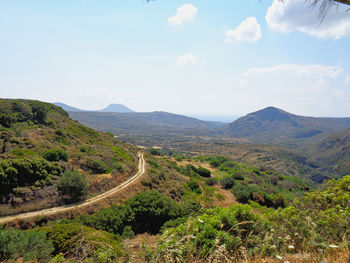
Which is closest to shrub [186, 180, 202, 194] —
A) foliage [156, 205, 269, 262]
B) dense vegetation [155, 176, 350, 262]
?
dense vegetation [155, 176, 350, 262]

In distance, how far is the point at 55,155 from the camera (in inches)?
792

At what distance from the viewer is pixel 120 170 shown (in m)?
24.0

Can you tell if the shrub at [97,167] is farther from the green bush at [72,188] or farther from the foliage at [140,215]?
the foliage at [140,215]

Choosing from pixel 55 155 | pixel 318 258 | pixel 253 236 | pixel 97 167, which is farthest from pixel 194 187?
pixel 318 258

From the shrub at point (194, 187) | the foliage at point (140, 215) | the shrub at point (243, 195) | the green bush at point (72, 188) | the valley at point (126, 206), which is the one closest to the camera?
the valley at point (126, 206)

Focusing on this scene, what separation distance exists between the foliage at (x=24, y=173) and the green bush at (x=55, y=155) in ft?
5.35

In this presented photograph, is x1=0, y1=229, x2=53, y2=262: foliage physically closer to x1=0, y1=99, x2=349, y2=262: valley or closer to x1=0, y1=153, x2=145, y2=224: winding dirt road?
x1=0, y1=99, x2=349, y2=262: valley

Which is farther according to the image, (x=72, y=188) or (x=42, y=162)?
(x=42, y=162)

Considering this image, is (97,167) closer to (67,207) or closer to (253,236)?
(67,207)

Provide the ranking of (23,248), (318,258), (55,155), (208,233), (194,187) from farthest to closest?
1. (194,187)
2. (55,155)
3. (23,248)
4. (208,233)
5. (318,258)

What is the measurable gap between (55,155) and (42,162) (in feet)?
7.90

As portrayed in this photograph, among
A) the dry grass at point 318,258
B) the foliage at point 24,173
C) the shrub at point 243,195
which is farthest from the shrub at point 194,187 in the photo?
the dry grass at point 318,258

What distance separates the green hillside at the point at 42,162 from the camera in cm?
1488

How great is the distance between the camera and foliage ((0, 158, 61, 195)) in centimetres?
1462
